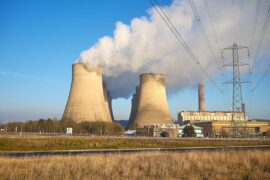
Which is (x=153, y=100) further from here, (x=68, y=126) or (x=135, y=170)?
(x=135, y=170)

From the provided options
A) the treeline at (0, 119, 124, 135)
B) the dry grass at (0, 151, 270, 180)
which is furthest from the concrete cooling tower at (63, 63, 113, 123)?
the dry grass at (0, 151, 270, 180)

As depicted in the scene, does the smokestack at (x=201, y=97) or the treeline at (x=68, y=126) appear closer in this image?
the treeline at (x=68, y=126)

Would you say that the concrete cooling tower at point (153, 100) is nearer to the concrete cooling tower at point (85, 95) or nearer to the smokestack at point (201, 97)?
the concrete cooling tower at point (85, 95)

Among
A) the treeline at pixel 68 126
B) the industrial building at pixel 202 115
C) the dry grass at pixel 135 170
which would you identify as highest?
the industrial building at pixel 202 115

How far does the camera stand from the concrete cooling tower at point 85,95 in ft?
125

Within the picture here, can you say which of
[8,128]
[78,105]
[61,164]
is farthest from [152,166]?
[8,128]

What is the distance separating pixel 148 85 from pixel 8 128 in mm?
25717

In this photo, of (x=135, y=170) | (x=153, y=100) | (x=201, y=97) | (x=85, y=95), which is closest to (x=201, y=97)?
(x=201, y=97)

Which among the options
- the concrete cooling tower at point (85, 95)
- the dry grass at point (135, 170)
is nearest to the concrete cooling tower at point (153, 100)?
the concrete cooling tower at point (85, 95)

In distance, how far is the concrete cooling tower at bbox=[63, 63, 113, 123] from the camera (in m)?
38.2

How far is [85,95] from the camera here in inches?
1494

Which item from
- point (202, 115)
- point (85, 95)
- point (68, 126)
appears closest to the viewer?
point (85, 95)

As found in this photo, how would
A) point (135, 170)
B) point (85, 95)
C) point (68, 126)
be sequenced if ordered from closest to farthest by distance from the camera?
point (135, 170), point (85, 95), point (68, 126)

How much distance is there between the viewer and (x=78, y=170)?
7.95 metres
